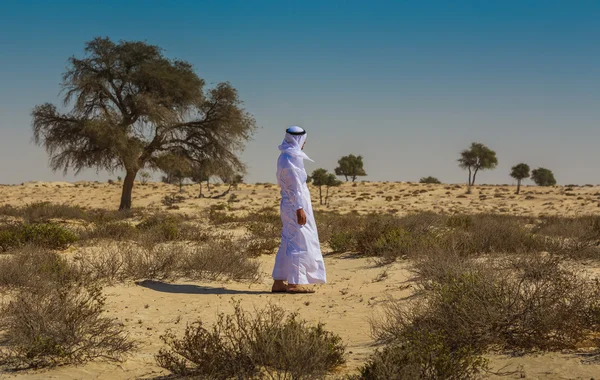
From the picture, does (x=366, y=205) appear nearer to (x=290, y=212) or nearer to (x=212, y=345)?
(x=290, y=212)

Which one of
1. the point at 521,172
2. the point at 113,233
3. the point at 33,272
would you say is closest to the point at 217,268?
the point at 33,272

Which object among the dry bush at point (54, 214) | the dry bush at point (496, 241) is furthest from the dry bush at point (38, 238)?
the dry bush at point (54, 214)

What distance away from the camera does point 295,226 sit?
7.98 meters

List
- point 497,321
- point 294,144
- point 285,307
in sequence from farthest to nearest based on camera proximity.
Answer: point 294,144
point 285,307
point 497,321

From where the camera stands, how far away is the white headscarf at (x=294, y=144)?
8.02 m

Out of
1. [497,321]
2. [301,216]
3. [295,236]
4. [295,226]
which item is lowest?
[497,321]

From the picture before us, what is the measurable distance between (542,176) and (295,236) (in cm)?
6442

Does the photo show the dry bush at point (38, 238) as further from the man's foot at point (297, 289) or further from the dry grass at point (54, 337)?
the dry grass at point (54, 337)

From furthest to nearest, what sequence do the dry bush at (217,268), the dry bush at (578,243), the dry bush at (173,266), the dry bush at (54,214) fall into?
the dry bush at (54,214), the dry bush at (578,243), the dry bush at (217,268), the dry bush at (173,266)

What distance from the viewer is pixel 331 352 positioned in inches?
174

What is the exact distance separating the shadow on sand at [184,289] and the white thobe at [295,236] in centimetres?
63

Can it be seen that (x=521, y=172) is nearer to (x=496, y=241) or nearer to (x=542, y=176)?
(x=542, y=176)

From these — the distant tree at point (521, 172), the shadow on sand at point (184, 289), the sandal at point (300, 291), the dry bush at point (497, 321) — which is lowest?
the shadow on sand at point (184, 289)

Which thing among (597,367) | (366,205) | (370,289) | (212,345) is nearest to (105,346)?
(212,345)
